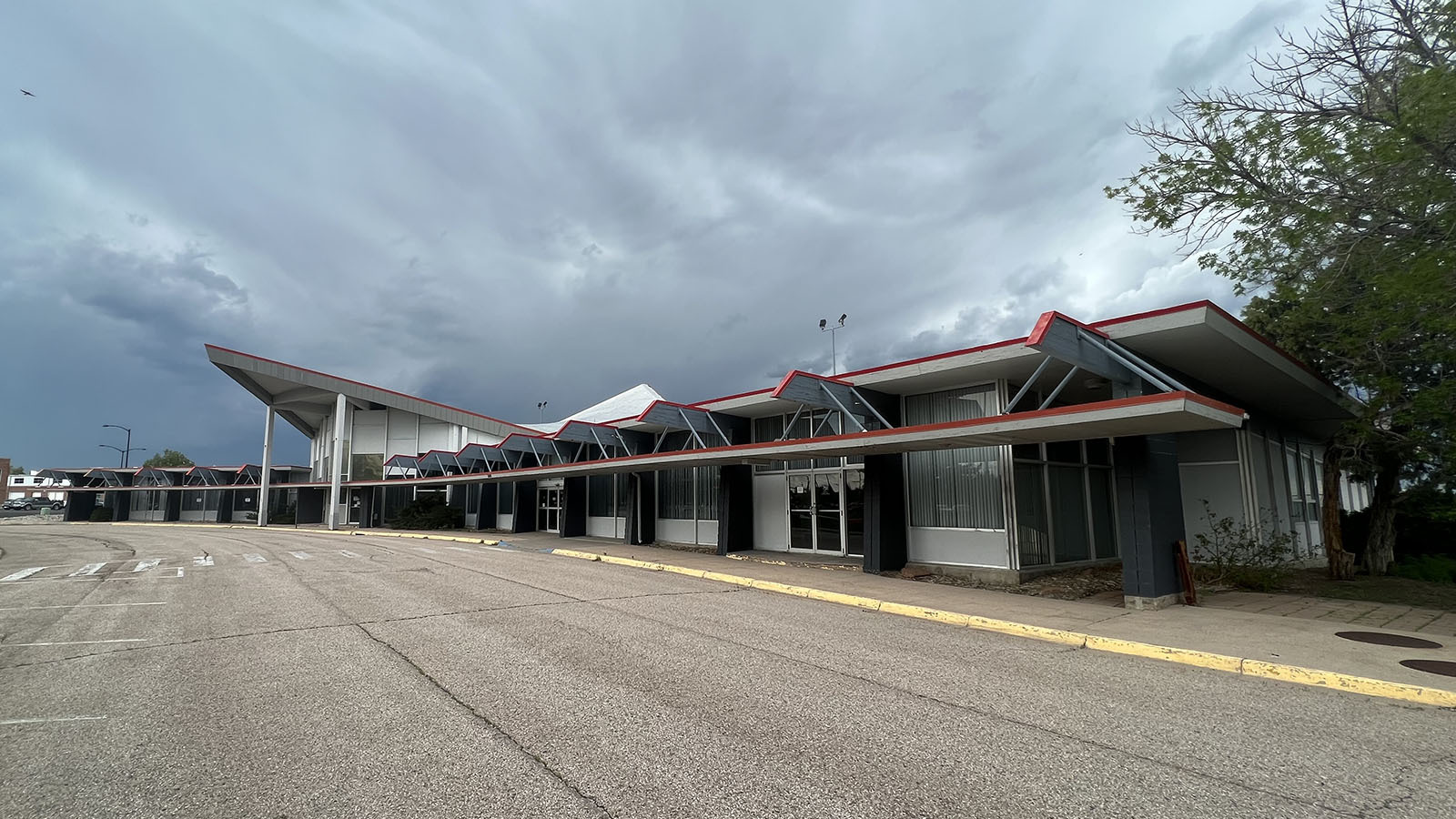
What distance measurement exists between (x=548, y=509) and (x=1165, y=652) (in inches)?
1180

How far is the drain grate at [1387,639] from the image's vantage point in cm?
830

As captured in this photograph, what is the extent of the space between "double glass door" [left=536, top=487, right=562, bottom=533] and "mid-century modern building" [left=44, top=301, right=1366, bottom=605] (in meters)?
3.67

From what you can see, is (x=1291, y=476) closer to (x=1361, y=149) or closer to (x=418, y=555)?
(x=1361, y=149)

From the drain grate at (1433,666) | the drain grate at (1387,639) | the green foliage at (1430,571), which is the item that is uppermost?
the drain grate at (1433,666)

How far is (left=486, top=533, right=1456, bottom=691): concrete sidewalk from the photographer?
290 inches

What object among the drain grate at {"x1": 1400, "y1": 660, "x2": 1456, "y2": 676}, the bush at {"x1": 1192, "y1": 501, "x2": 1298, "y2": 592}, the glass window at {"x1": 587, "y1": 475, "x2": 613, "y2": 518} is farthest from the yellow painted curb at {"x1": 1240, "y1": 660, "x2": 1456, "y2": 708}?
the glass window at {"x1": 587, "y1": 475, "x2": 613, "y2": 518}

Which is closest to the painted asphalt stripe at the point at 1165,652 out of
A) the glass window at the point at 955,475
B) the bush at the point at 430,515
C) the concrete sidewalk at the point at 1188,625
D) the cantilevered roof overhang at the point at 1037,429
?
the concrete sidewalk at the point at 1188,625

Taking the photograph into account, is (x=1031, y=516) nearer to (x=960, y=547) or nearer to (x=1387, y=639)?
(x=960, y=547)

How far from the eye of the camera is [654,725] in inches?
199

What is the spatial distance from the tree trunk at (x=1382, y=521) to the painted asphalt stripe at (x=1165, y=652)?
1365 cm

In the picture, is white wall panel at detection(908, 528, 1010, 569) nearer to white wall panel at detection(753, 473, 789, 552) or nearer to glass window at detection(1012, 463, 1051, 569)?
glass window at detection(1012, 463, 1051, 569)

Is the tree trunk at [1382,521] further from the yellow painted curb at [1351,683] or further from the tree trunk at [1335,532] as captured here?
the yellow painted curb at [1351,683]

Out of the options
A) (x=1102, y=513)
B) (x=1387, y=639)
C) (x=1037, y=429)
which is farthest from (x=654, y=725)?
(x=1102, y=513)

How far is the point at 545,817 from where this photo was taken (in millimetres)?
3604
